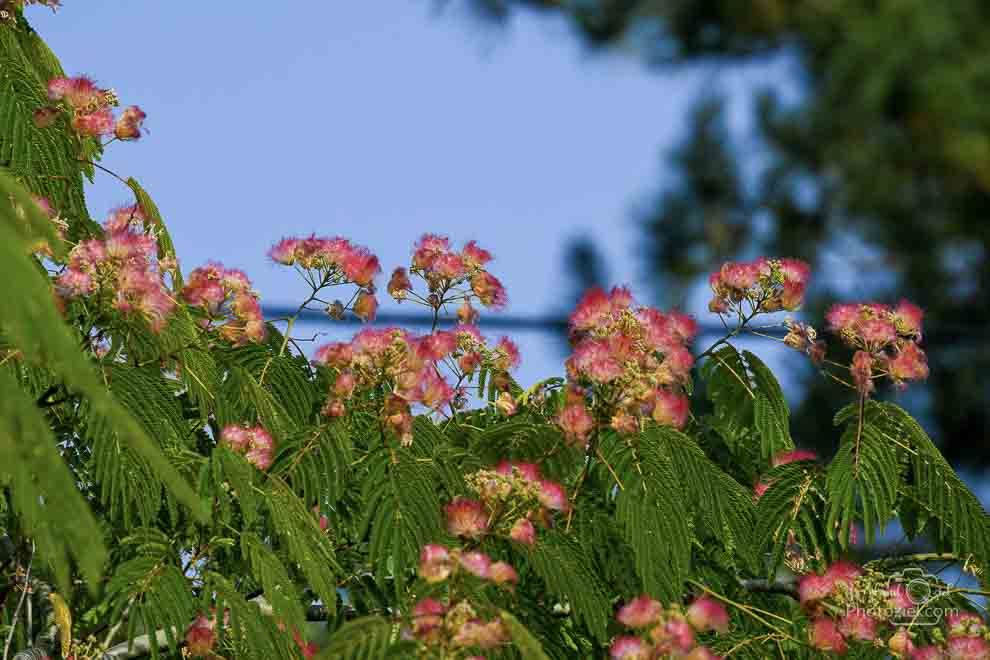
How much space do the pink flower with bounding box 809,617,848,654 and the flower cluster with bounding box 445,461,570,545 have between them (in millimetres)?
519

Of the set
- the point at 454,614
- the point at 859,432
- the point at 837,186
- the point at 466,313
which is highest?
the point at 837,186

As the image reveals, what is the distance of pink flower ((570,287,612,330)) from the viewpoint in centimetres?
287

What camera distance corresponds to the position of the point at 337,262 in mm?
3287

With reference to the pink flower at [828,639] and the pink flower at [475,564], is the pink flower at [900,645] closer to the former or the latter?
the pink flower at [828,639]

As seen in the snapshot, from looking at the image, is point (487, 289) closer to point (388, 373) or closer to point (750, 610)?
point (388, 373)

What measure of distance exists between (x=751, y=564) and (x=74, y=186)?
155 cm

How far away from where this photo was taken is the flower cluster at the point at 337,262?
3271 millimetres

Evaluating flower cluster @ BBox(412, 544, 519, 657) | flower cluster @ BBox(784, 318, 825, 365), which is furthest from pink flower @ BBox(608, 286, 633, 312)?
flower cluster @ BBox(412, 544, 519, 657)

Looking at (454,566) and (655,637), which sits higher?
(454,566)

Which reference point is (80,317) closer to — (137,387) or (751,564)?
(137,387)

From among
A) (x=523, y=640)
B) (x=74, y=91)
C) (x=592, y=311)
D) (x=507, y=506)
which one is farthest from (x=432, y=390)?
(x=523, y=640)

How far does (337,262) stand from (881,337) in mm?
1181

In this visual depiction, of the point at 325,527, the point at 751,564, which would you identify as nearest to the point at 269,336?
the point at 325,527

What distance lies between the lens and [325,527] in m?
3.29
